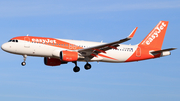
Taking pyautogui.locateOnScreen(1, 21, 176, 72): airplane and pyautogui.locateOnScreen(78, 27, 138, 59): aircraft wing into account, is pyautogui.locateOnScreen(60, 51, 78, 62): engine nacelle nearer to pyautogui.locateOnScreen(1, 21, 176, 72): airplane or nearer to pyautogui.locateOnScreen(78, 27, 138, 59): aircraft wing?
pyautogui.locateOnScreen(1, 21, 176, 72): airplane

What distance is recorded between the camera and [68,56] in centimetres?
4503

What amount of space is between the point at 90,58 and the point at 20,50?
31.0 feet

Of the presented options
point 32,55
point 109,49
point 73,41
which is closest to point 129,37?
point 109,49

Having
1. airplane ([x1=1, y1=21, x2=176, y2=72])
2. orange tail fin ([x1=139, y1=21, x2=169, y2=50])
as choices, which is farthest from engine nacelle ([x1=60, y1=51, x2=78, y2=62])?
orange tail fin ([x1=139, y1=21, x2=169, y2=50])

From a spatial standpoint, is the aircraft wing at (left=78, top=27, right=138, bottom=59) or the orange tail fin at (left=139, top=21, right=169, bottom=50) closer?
the aircraft wing at (left=78, top=27, right=138, bottom=59)

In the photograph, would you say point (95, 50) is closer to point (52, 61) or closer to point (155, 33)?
point (52, 61)

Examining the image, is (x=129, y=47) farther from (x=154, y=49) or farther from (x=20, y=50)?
(x=20, y=50)

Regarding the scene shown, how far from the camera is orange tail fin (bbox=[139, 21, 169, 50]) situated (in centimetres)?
5253

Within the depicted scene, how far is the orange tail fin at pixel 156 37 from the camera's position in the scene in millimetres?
52531

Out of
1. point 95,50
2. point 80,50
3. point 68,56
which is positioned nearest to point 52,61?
point 68,56

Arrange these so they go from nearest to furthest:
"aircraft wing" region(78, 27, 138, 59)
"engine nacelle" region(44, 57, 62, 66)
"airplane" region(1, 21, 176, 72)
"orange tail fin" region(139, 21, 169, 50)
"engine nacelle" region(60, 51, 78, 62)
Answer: "aircraft wing" region(78, 27, 138, 59), "engine nacelle" region(60, 51, 78, 62), "airplane" region(1, 21, 176, 72), "engine nacelle" region(44, 57, 62, 66), "orange tail fin" region(139, 21, 169, 50)

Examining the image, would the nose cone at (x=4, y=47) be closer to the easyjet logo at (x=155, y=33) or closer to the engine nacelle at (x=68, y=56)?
the engine nacelle at (x=68, y=56)

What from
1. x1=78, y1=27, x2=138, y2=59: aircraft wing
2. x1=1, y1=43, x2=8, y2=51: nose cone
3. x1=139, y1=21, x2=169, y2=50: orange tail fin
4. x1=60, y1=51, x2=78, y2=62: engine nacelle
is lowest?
x1=60, y1=51, x2=78, y2=62: engine nacelle

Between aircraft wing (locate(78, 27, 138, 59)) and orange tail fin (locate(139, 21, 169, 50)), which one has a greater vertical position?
orange tail fin (locate(139, 21, 169, 50))
